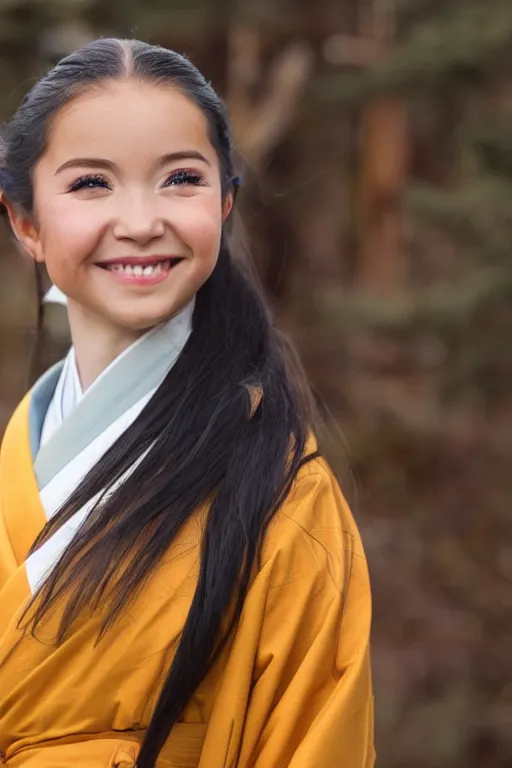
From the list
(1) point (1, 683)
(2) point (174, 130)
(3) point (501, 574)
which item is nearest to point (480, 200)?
(3) point (501, 574)

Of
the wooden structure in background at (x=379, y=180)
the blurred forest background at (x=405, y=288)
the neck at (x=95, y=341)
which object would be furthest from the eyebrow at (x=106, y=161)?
the wooden structure in background at (x=379, y=180)

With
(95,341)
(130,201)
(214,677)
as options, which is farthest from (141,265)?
(214,677)

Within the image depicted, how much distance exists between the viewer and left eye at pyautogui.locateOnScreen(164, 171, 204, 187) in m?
1.56

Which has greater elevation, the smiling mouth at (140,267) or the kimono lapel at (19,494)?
the smiling mouth at (140,267)

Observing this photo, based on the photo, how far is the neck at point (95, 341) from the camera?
5.63ft

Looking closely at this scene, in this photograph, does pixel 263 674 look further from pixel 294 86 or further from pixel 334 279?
pixel 334 279

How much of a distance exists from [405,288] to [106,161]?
4.24 metres

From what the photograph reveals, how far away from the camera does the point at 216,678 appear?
60.5 inches

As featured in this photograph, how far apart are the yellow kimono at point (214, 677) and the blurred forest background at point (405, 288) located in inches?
94.2

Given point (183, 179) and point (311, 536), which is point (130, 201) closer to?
point (183, 179)

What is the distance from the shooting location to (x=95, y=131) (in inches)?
60.0

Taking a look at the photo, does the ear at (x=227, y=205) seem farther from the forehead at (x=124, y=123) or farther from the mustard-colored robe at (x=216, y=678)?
the mustard-colored robe at (x=216, y=678)

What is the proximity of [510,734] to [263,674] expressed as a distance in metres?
3.32

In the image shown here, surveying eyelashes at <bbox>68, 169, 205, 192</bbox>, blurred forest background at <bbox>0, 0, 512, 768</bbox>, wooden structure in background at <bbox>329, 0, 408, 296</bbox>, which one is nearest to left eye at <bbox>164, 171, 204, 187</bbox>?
eyelashes at <bbox>68, 169, 205, 192</bbox>
